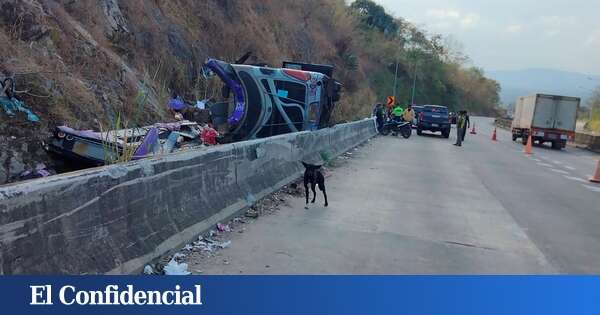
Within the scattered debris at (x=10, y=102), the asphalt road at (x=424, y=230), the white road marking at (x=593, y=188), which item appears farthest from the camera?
the white road marking at (x=593, y=188)

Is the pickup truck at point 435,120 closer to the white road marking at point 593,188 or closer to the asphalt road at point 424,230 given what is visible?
the white road marking at point 593,188

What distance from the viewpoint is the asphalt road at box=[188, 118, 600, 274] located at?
5969mm

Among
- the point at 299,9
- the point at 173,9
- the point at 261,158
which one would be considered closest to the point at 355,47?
the point at 299,9

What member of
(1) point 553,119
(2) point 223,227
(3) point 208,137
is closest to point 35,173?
(2) point 223,227

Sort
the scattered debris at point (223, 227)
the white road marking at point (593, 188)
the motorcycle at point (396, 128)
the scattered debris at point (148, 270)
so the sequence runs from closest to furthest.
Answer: the scattered debris at point (148, 270) → the scattered debris at point (223, 227) → the white road marking at point (593, 188) → the motorcycle at point (396, 128)

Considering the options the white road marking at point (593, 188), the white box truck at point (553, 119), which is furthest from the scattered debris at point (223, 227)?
the white box truck at point (553, 119)

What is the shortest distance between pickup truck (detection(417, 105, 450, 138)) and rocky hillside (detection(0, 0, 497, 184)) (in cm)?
419

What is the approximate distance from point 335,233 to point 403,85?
7756cm

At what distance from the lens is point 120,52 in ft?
52.5

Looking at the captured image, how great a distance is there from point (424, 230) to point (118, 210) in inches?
175

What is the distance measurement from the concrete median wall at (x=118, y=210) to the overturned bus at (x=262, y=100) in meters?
5.72

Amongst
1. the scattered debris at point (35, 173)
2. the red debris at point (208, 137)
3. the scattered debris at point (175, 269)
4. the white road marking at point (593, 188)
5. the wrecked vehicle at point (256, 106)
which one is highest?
the wrecked vehicle at point (256, 106)

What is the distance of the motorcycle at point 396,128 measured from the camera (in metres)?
29.2

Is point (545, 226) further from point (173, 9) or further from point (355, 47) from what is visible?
point (355, 47)
